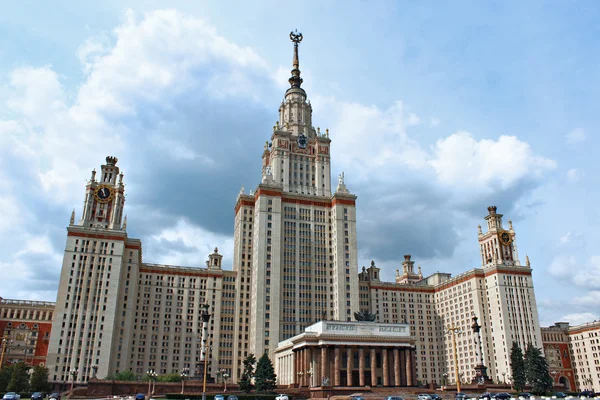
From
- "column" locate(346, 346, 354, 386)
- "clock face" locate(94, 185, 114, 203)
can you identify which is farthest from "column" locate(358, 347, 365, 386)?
"clock face" locate(94, 185, 114, 203)

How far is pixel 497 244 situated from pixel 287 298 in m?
67.1

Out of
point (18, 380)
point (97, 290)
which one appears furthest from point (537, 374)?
point (18, 380)

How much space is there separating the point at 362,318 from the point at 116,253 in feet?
209

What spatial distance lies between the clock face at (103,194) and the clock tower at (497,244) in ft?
369

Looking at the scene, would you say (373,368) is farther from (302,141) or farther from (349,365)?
(302,141)

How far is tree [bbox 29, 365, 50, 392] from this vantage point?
10246 centimetres

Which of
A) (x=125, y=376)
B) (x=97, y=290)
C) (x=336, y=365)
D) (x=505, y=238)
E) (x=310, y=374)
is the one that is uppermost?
(x=505, y=238)

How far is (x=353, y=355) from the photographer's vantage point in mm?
113875

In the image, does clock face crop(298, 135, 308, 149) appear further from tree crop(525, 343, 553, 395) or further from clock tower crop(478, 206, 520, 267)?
tree crop(525, 343, 553, 395)

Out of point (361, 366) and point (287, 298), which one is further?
point (287, 298)

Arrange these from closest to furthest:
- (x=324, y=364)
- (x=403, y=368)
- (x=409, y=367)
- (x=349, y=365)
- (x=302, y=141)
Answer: (x=324, y=364) < (x=349, y=365) < (x=409, y=367) < (x=403, y=368) < (x=302, y=141)

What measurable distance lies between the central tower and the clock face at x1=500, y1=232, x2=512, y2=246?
4669cm

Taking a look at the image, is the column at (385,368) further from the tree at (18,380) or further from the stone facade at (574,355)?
the stone facade at (574,355)

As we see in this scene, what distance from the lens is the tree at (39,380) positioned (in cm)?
10246
